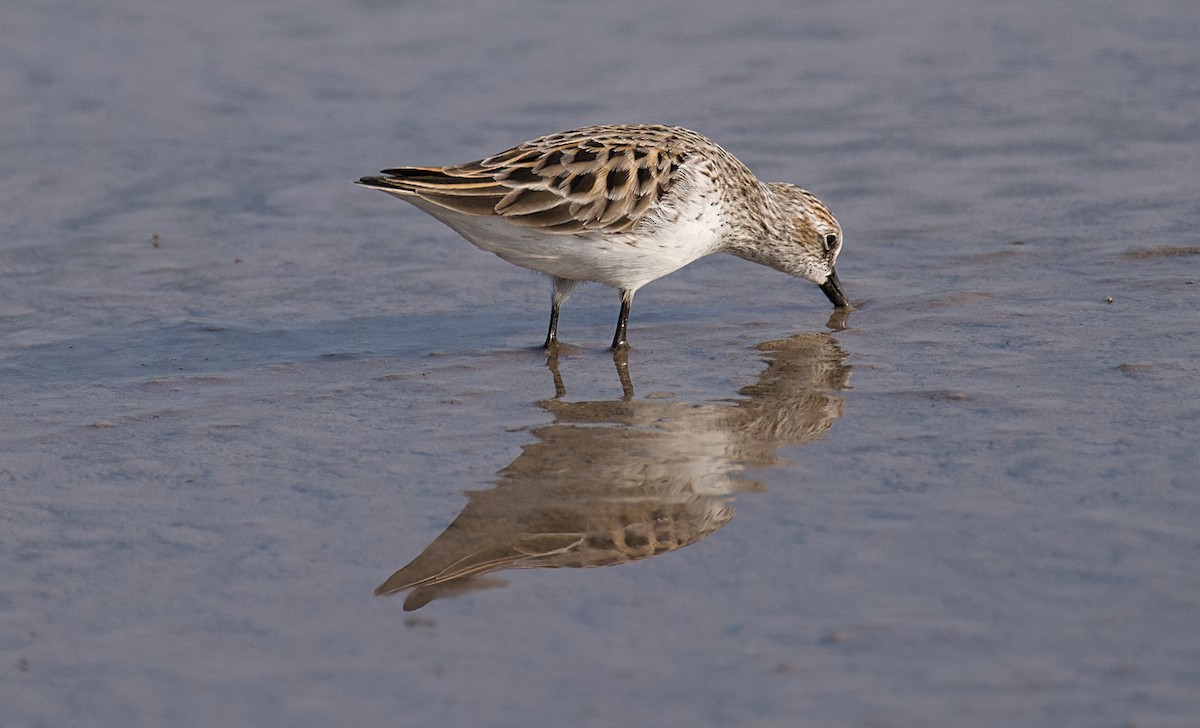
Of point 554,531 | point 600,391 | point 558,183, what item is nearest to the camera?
point 554,531

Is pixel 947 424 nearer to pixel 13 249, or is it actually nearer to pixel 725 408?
pixel 725 408

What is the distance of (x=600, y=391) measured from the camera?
29.6ft

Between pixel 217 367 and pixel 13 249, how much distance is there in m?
3.00

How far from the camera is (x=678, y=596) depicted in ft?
20.0

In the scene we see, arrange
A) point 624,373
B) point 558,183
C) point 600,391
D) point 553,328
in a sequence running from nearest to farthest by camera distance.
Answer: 1. point 600,391
2. point 558,183
3. point 624,373
4. point 553,328

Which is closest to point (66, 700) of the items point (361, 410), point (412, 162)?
point (361, 410)

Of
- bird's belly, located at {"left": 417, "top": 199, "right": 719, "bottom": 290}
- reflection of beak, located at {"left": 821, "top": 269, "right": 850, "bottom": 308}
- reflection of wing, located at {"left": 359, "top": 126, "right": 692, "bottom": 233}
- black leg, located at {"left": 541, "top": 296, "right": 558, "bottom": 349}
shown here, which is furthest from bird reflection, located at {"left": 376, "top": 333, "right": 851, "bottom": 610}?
reflection of beak, located at {"left": 821, "top": 269, "right": 850, "bottom": 308}

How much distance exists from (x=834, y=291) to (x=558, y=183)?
8.02 ft

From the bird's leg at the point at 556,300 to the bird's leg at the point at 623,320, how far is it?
1.31ft

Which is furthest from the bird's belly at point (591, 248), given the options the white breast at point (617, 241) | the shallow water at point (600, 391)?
the shallow water at point (600, 391)

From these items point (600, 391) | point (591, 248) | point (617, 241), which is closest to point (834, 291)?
point (617, 241)

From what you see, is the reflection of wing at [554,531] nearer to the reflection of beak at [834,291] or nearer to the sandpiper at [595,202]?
the sandpiper at [595,202]

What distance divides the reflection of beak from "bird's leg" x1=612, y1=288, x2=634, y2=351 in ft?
5.40

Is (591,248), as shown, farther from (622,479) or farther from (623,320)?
(622,479)
